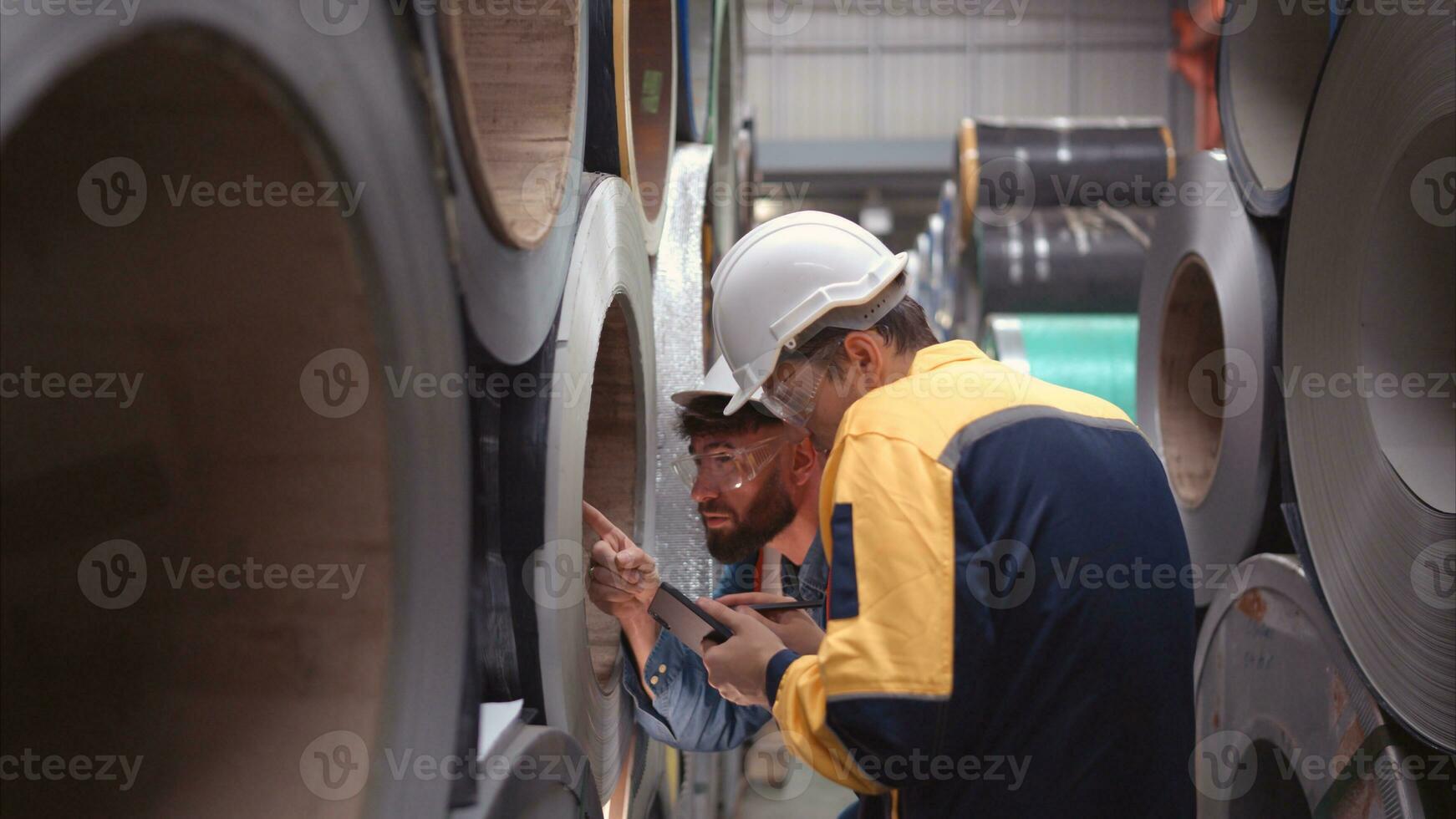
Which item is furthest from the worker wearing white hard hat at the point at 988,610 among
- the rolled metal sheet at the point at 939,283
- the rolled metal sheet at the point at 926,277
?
the rolled metal sheet at the point at 926,277

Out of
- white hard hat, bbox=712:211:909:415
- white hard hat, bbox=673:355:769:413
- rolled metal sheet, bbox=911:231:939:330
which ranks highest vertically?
white hard hat, bbox=712:211:909:415

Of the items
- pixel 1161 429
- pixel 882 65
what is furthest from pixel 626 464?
pixel 882 65

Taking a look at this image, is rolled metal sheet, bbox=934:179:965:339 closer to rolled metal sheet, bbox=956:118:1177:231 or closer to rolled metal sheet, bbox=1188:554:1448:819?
rolled metal sheet, bbox=956:118:1177:231

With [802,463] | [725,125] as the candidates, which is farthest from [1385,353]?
[725,125]

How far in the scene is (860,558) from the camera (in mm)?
1038

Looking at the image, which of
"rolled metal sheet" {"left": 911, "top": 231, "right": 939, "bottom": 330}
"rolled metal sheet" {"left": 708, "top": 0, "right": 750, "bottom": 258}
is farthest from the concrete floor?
"rolled metal sheet" {"left": 911, "top": 231, "right": 939, "bottom": 330}

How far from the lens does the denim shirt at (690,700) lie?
1.62 meters

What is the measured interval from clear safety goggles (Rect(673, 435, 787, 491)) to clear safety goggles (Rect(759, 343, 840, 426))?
49cm

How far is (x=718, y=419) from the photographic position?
1.85 m

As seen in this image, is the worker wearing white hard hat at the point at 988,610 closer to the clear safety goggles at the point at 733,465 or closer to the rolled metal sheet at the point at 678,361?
the clear safety goggles at the point at 733,465

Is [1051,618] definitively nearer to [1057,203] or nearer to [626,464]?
[626,464]

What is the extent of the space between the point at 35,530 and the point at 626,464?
91 centimetres

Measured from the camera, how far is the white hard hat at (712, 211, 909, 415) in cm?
130

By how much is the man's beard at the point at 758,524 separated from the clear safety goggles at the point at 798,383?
0.56 meters
